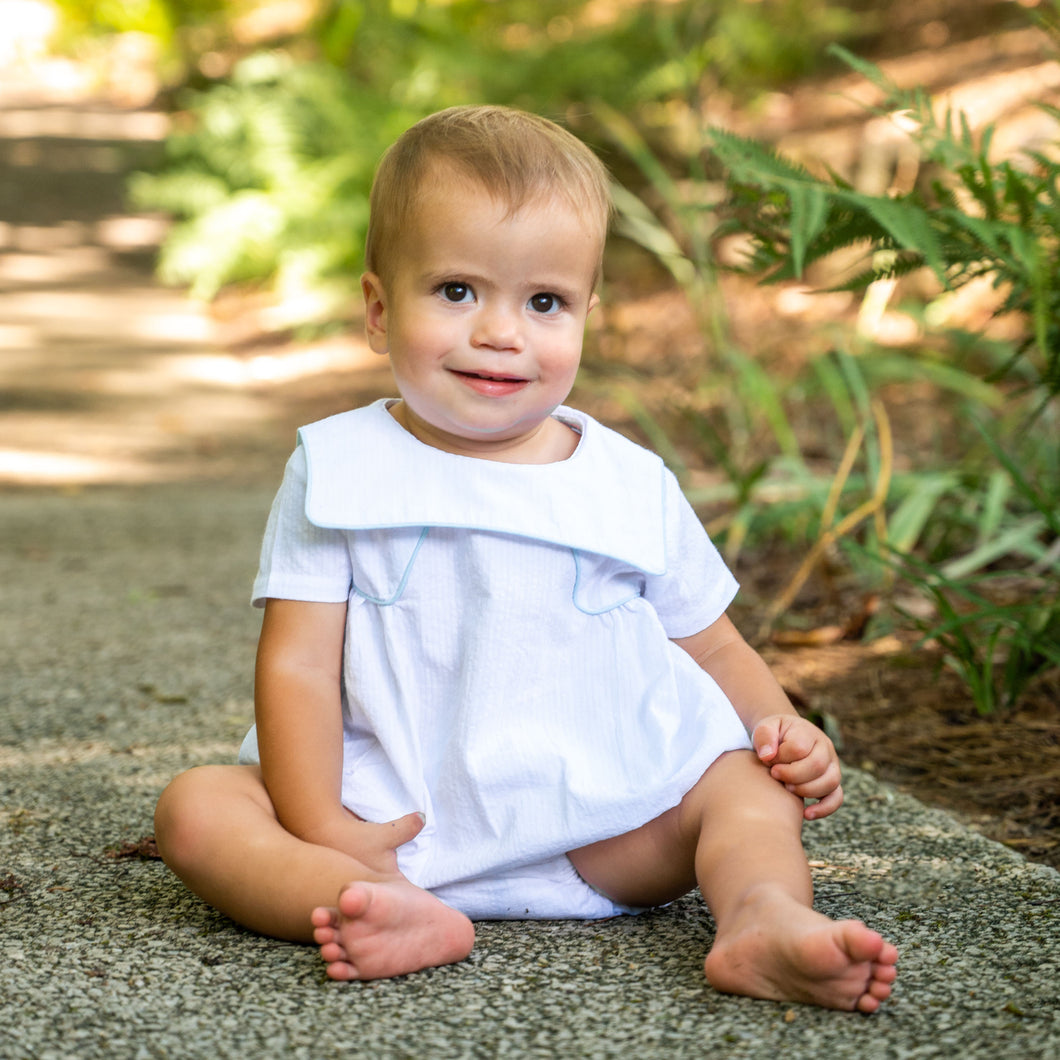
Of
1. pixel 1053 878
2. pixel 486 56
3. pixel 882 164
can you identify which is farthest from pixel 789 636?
pixel 486 56

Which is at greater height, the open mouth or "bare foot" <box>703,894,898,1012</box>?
the open mouth

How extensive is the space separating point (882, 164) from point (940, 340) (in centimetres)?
146

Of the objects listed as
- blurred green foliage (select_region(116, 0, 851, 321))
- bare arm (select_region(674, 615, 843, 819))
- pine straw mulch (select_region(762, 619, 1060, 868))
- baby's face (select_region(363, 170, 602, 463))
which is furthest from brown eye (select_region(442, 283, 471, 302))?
blurred green foliage (select_region(116, 0, 851, 321))

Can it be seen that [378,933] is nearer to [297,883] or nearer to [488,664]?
[297,883]

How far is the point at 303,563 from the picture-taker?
155 centimetres

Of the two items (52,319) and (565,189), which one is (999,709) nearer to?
(565,189)

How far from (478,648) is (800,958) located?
533mm

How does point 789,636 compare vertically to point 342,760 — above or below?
below

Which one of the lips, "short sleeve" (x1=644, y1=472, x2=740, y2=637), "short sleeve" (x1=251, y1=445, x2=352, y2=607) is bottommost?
"short sleeve" (x1=644, y1=472, x2=740, y2=637)

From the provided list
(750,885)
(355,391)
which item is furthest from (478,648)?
(355,391)

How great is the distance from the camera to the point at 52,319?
25.9 ft

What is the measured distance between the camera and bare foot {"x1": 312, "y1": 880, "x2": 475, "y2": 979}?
1.29 meters

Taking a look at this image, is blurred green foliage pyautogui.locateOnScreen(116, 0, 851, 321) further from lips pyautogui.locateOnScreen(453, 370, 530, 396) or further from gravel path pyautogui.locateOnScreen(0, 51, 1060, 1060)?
lips pyautogui.locateOnScreen(453, 370, 530, 396)

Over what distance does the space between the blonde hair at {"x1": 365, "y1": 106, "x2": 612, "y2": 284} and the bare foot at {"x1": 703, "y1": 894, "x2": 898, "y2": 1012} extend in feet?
2.75
